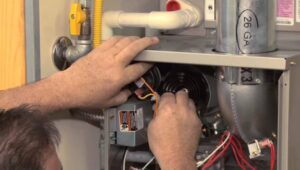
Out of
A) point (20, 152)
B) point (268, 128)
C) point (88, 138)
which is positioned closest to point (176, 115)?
point (268, 128)

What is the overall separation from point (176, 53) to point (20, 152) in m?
0.48

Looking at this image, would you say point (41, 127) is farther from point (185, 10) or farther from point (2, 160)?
point (185, 10)

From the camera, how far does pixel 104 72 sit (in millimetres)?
1542

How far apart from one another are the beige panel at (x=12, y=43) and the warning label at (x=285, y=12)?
2.14 ft

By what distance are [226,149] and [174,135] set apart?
13cm

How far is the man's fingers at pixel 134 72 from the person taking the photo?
5.07 ft

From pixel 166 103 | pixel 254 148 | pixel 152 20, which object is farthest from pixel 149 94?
pixel 254 148

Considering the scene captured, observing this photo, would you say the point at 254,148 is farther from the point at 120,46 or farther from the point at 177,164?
the point at 120,46

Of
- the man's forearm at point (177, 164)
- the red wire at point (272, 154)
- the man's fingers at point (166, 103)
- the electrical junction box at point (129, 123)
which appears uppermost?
the man's fingers at point (166, 103)

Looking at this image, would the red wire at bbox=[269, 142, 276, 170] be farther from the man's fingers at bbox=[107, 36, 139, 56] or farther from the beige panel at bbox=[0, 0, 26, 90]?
the beige panel at bbox=[0, 0, 26, 90]

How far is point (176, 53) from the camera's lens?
1470 millimetres

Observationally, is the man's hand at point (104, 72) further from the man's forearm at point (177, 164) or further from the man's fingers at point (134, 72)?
the man's forearm at point (177, 164)

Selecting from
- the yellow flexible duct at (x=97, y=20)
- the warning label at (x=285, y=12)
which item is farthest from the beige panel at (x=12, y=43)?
the warning label at (x=285, y=12)

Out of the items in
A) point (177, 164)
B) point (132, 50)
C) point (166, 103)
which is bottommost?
point (177, 164)
